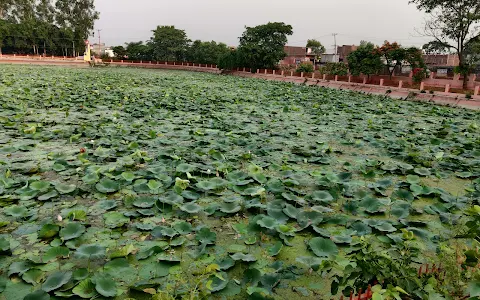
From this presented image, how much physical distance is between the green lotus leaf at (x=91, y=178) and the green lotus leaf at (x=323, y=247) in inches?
81.0

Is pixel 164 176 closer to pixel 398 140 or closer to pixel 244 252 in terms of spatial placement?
pixel 244 252

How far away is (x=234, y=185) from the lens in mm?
3334

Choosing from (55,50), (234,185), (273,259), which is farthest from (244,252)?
(55,50)

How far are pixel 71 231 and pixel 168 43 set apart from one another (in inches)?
1608

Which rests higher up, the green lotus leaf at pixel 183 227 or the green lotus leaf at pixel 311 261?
the green lotus leaf at pixel 183 227

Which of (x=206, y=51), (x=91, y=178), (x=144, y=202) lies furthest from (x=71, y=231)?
(x=206, y=51)

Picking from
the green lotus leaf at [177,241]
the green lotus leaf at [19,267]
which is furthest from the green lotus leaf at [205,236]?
the green lotus leaf at [19,267]

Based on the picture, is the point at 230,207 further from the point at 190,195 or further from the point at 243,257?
the point at 243,257

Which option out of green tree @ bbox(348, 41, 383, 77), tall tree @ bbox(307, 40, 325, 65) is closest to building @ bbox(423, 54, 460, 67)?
green tree @ bbox(348, 41, 383, 77)

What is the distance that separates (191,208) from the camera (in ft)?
9.12

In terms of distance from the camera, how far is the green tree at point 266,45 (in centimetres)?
2828

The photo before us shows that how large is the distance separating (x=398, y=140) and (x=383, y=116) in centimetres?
311

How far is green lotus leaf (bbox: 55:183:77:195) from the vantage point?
9.89 ft

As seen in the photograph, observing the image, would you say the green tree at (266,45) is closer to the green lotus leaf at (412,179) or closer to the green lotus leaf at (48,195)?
the green lotus leaf at (412,179)
